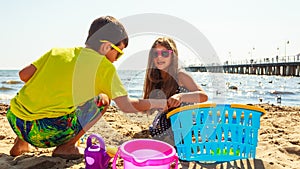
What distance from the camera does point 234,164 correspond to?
6.32ft

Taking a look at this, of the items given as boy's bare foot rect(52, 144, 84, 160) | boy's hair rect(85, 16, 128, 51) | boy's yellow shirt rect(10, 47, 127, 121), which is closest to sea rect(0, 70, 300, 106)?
boy's hair rect(85, 16, 128, 51)

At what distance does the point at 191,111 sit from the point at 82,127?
0.83 meters

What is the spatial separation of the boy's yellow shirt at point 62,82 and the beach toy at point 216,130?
0.57 meters

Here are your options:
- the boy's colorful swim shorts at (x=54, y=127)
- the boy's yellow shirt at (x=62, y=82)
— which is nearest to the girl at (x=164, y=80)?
the boy's colorful swim shorts at (x=54, y=127)

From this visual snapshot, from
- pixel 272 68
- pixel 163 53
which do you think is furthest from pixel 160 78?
pixel 272 68

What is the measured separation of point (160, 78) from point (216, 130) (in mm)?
1054

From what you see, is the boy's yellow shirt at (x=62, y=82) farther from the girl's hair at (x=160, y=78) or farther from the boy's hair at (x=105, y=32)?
the girl's hair at (x=160, y=78)

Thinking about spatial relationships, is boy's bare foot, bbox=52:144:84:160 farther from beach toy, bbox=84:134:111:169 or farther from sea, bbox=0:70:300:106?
sea, bbox=0:70:300:106

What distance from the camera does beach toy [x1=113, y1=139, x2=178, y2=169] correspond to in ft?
4.46

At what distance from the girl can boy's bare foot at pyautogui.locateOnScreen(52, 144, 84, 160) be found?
82 cm

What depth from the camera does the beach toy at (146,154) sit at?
1.36 meters

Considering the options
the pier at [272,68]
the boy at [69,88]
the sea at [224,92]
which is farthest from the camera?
the pier at [272,68]

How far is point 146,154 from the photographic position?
1.61m

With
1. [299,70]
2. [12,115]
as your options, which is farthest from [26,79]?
[299,70]
